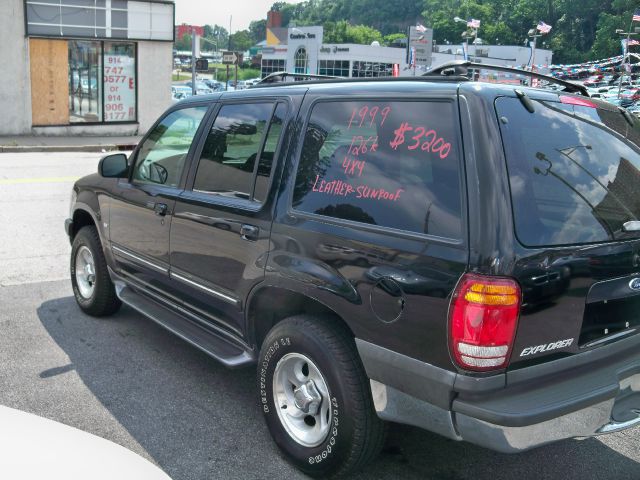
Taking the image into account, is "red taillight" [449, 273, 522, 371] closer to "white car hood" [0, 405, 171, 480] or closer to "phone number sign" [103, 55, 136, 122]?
"white car hood" [0, 405, 171, 480]

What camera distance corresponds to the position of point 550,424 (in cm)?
264

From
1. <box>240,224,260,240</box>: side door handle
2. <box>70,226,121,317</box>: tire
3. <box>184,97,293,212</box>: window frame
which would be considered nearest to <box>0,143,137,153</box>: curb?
<box>70,226,121,317</box>: tire

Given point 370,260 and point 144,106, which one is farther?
point 144,106

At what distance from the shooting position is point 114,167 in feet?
15.9

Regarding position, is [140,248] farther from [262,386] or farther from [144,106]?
[144,106]

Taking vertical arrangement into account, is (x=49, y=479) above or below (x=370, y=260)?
below

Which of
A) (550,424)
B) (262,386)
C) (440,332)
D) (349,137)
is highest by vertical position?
(349,137)

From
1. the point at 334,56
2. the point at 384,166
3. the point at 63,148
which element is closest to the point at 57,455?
the point at 384,166

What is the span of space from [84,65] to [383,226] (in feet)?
66.4

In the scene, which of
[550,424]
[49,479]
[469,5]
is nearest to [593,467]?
[550,424]

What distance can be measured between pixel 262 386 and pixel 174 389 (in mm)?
935

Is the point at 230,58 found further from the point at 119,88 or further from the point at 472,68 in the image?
the point at 472,68

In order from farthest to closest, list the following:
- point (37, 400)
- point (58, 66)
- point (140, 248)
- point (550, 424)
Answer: point (58, 66) → point (140, 248) → point (37, 400) → point (550, 424)

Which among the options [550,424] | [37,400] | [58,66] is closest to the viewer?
[550,424]
